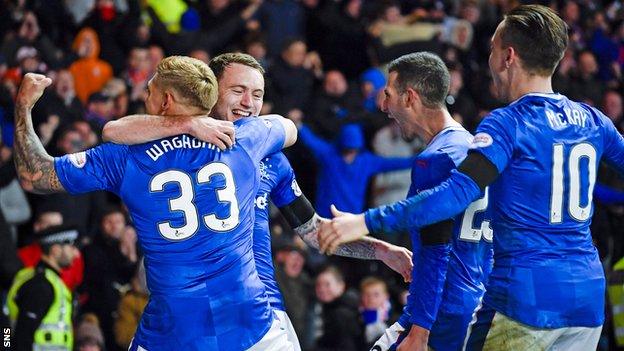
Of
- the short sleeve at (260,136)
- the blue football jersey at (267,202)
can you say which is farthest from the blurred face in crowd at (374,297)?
the short sleeve at (260,136)

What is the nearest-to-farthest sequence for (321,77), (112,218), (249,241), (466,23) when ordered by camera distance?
(249,241)
(112,218)
(321,77)
(466,23)

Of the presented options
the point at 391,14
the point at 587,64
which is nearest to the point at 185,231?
the point at 391,14

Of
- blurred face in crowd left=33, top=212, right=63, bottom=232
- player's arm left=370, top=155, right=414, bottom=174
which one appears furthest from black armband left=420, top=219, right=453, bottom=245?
player's arm left=370, top=155, right=414, bottom=174

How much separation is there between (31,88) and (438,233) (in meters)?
2.23

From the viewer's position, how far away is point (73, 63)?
47.4ft

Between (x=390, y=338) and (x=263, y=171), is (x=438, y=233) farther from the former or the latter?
(x=263, y=171)

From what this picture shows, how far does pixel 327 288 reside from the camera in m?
12.4

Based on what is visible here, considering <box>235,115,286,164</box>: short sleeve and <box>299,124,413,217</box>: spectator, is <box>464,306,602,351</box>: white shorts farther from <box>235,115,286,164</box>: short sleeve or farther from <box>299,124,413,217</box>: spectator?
<box>299,124,413,217</box>: spectator

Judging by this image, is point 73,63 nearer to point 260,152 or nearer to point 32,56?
point 32,56

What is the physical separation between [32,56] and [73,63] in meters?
1.12

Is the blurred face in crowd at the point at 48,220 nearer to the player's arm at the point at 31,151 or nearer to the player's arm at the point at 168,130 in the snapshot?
the player's arm at the point at 31,151

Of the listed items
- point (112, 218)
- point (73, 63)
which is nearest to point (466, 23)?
point (73, 63)

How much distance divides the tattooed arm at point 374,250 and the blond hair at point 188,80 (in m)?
1.11

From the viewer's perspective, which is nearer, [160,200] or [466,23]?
[160,200]
